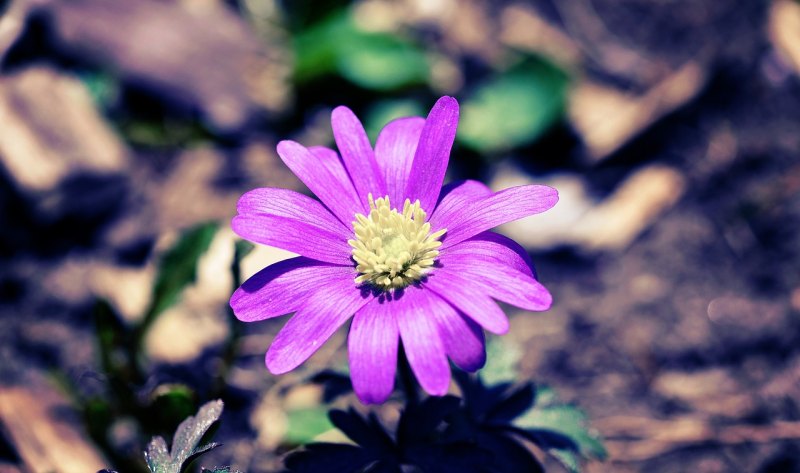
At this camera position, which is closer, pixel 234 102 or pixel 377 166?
pixel 377 166

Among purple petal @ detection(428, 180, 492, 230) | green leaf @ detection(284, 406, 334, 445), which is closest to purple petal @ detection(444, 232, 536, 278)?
purple petal @ detection(428, 180, 492, 230)

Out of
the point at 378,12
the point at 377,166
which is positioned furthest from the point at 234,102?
the point at 377,166

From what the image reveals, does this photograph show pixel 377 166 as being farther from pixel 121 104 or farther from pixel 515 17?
pixel 515 17

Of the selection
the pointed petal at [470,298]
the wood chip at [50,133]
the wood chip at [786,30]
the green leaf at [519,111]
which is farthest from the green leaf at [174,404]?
the wood chip at [786,30]

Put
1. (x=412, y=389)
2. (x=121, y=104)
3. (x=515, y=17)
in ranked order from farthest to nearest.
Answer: (x=515, y=17) → (x=121, y=104) → (x=412, y=389)

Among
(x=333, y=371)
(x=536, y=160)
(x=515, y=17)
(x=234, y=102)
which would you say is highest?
(x=515, y=17)

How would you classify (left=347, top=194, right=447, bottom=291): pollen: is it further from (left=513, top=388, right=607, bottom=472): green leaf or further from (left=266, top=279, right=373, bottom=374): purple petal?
(left=513, top=388, right=607, bottom=472): green leaf
